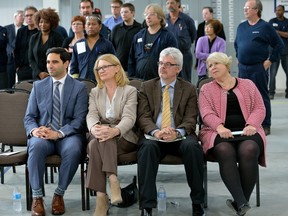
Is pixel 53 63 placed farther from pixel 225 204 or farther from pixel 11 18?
→ pixel 11 18

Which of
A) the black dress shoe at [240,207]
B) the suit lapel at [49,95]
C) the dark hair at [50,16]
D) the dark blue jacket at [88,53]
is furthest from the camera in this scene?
the dark hair at [50,16]

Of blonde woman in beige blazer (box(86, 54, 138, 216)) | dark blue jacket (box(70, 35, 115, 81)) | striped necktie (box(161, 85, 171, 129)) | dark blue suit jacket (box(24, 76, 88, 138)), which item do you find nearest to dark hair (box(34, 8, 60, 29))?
dark blue jacket (box(70, 35, 115, 81))

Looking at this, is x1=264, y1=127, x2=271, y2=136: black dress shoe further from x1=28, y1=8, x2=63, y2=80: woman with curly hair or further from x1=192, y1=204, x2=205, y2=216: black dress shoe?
x1=192, y1=204, x2=205, y2=216: black dress shoe

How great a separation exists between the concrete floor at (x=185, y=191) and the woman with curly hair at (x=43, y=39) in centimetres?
115

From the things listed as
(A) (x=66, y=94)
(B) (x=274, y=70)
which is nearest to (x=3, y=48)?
(A) (x=66, y=94)

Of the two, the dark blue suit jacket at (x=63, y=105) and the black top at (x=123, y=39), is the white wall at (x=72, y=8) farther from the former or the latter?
the dark blue suit jacket at (x=63, y=105)

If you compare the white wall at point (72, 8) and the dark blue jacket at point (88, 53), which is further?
the white wall at point (72, 8)

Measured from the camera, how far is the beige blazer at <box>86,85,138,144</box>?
4.19m

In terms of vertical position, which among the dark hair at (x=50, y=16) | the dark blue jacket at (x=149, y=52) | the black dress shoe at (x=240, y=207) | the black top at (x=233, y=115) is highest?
the dark hair at (x=50, y=16)

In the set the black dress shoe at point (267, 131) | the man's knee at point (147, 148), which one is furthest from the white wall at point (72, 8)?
the man's knee at point (147, 148)

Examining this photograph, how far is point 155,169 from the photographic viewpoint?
392 centimetres

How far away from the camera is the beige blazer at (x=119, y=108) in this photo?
419 cm

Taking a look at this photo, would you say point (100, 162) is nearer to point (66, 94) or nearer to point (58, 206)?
point (58, 206)

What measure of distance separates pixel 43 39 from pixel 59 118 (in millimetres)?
1830
